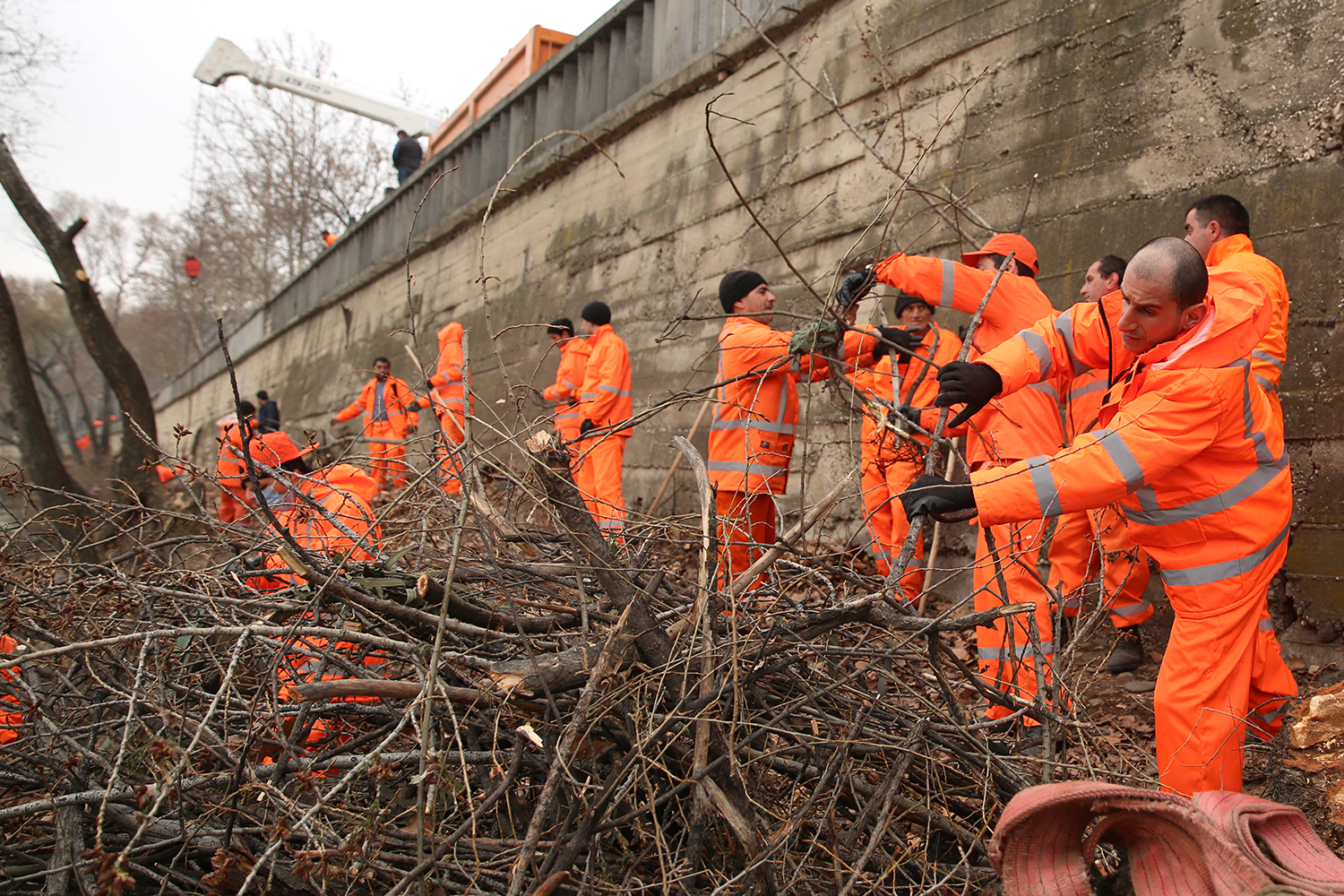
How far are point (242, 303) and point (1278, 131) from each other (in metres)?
35.6

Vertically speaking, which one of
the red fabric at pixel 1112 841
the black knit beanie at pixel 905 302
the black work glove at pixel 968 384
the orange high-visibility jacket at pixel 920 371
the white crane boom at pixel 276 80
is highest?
the white crane boom at pixel 276 80

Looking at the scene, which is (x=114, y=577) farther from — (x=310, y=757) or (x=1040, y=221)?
(x=1040, y=221)

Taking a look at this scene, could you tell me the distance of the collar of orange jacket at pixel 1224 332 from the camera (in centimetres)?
225

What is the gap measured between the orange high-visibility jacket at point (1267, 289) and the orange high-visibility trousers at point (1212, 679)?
1.02m

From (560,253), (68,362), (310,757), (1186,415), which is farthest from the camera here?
(68,362)

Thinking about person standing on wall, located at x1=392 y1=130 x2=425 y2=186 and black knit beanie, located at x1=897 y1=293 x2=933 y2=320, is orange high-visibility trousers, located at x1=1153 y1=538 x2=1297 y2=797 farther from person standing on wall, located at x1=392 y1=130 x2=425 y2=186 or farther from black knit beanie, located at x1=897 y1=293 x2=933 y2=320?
person standing on wall, located at x1=392 y1=130 x2=425 y2=186

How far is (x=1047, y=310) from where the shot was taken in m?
3.67

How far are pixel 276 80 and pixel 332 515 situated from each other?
76.3 feet

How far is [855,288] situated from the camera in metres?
3.38

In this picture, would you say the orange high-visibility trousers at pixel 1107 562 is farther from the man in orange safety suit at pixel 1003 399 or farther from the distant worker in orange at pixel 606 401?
the distant worker in orange at pixel 606 401

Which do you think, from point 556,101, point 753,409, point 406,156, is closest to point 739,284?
point 753,409

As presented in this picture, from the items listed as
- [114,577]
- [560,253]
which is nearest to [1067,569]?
[114,577]

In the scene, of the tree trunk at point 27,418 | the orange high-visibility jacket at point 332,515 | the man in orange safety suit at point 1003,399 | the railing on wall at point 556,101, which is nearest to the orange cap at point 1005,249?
the man in orange safety suit at point 1003,399

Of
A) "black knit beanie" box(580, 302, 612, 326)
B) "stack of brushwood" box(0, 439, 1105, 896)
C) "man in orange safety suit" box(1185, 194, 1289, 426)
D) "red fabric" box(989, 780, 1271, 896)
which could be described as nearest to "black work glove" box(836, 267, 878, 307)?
"man in orange safety suit" box(1185, 194, 1289, 426)
